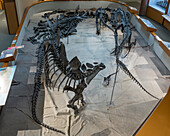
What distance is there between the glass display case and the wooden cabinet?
6.23m

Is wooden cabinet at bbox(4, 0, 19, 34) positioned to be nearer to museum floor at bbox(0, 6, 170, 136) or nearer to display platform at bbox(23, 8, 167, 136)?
museum floor at bbox(0, 6, 170, 136)

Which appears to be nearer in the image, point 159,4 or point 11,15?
point 11,15

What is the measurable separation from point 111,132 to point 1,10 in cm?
864

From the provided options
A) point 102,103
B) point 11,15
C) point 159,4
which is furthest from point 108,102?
point 159,4

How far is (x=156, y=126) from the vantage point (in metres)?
1.29

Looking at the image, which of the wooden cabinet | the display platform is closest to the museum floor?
the display platform

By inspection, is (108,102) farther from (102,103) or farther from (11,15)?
(11,15)

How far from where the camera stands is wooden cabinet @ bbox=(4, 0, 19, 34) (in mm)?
6332

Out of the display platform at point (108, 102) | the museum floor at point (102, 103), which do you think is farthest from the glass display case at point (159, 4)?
the museum floor at point (102, 103)

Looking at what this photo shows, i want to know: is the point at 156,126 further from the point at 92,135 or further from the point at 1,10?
the point at 1,10

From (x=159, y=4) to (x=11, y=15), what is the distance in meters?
6.70

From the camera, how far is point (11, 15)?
21.4 ft

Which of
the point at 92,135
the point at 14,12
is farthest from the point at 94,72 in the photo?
the point at 14,12

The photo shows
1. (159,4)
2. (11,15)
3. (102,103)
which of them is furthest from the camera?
(159,4)
